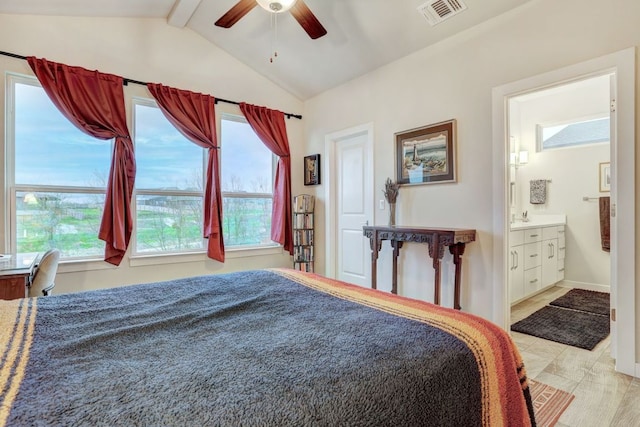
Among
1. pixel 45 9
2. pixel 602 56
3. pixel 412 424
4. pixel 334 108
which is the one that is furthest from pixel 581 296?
pixel 45 9

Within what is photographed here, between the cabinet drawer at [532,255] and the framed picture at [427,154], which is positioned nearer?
the framed picture at [427,154]

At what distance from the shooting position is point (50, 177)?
10.0 ft

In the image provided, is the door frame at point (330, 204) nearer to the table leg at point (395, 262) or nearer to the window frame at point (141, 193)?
the table leg at point (395, 262)

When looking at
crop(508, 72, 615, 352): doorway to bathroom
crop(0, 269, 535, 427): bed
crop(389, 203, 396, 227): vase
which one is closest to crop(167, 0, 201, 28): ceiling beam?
crop(389, 203, 396, 227): vase

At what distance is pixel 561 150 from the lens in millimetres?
4609

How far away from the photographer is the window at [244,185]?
13.5ft

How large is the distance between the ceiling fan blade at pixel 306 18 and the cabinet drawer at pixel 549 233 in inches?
140

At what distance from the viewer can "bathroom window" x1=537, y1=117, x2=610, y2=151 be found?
4305mm

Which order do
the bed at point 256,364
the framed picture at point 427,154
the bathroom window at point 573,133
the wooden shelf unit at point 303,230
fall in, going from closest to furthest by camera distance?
the bed at point 256,364 → the framed picture at point 427,154 → the bathroom window at point 573,133 → the wooden shelf unit at point 303,230

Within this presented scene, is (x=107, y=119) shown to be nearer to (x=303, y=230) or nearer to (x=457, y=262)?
(x=303, y=230)

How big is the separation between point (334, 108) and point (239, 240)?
209 centimetres

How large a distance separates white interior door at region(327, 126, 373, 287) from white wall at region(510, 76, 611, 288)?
2071mm

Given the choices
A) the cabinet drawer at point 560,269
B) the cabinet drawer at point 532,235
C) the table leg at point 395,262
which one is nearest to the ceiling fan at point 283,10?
the table leg at point 395,262

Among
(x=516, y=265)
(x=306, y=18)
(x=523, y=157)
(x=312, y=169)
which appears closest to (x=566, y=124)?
(x=523, y=157)
